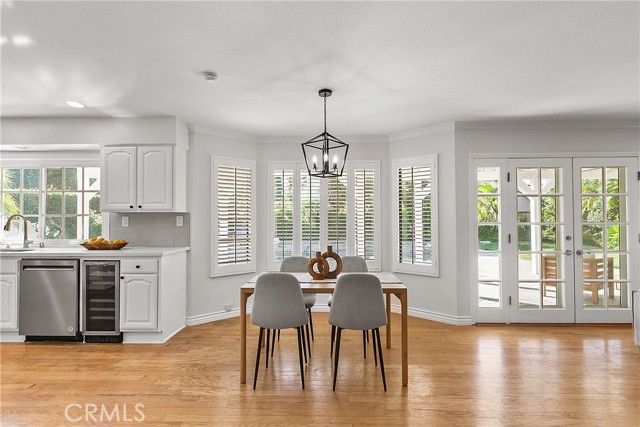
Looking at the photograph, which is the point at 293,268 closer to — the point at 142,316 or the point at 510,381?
the point at 142,316

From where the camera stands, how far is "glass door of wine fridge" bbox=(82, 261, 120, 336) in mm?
3727

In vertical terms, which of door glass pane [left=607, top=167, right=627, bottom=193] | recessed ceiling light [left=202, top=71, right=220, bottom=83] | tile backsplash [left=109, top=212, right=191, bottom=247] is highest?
recessed ceiling light [left=202, top=71, right=220, bottom=83]

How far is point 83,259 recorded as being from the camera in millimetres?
3717

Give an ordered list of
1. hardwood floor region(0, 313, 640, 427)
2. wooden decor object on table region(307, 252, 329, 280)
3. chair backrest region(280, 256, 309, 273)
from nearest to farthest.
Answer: hardwood floor region(0, 313, 640, 427)
wooden decor object on table region(307, 252, 329, 280)
chair backrest region(280, 256, 309, 273)

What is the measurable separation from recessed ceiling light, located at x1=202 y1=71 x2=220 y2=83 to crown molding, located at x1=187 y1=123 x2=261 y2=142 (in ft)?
5.09

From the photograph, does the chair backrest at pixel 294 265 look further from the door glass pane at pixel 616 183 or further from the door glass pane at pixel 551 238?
the door glass pane at pixel 616 183

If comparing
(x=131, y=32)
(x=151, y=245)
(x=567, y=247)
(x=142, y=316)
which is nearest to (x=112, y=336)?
(x=142, y=316)

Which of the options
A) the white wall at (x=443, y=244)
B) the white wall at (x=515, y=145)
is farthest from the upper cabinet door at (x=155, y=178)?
the white wall at (x=515, y=145)

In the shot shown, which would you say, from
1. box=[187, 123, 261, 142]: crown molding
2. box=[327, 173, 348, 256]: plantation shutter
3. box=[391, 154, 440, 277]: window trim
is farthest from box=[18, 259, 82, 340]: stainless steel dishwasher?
box=[391, 154, 440, 277]: window trim

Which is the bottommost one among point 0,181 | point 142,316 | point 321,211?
point 142,316

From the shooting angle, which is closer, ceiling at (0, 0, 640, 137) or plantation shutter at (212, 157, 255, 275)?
ceiling at (0, 0, 640, 137)

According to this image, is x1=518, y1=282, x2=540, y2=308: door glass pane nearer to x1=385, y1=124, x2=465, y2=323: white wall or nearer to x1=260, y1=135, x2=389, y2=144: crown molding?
x1=385, y1=124, x2=465, y2=323: white wall

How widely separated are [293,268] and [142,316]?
1.64 meters

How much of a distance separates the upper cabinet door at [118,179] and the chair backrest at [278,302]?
231 centimetres
